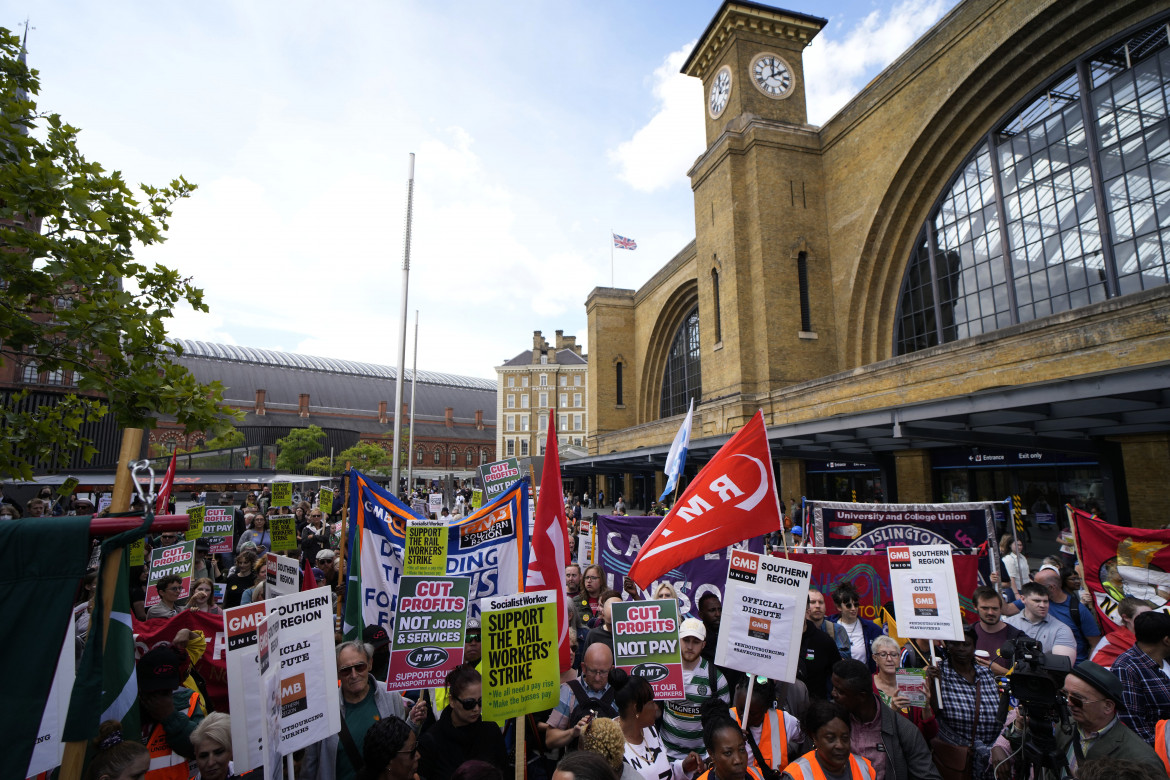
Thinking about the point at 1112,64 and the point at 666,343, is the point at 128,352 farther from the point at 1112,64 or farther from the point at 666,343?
the point at 666,343

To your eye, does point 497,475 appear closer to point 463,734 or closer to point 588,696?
point 588,696

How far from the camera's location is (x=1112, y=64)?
15.0 metres

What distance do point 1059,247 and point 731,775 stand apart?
17788mm

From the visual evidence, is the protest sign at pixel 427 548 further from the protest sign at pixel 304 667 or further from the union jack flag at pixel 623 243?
the union jack flag at pixel 623 243

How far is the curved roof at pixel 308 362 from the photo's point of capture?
3337 inches

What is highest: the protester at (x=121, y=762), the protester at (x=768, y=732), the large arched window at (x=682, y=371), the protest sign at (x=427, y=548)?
the large arched window at (x=682, y=371)

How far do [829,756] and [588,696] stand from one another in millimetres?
1650

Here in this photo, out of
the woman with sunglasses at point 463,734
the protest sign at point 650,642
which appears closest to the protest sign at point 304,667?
the woman with sunglasses at point 463,734

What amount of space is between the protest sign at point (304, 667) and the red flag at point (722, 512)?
2662 millimetres

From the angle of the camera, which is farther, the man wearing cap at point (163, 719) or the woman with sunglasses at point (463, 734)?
the man wearing cap at point (163, 719)

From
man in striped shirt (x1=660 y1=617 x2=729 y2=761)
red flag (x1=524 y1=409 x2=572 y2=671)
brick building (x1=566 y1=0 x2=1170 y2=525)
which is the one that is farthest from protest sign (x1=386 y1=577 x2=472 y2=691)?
brick building (x1=566 y1=0 x2=1170 y2=525)

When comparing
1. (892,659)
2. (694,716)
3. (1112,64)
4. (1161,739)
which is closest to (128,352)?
(694,716)

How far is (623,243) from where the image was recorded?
41000 mm

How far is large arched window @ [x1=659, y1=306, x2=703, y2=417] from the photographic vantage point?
35219mm
